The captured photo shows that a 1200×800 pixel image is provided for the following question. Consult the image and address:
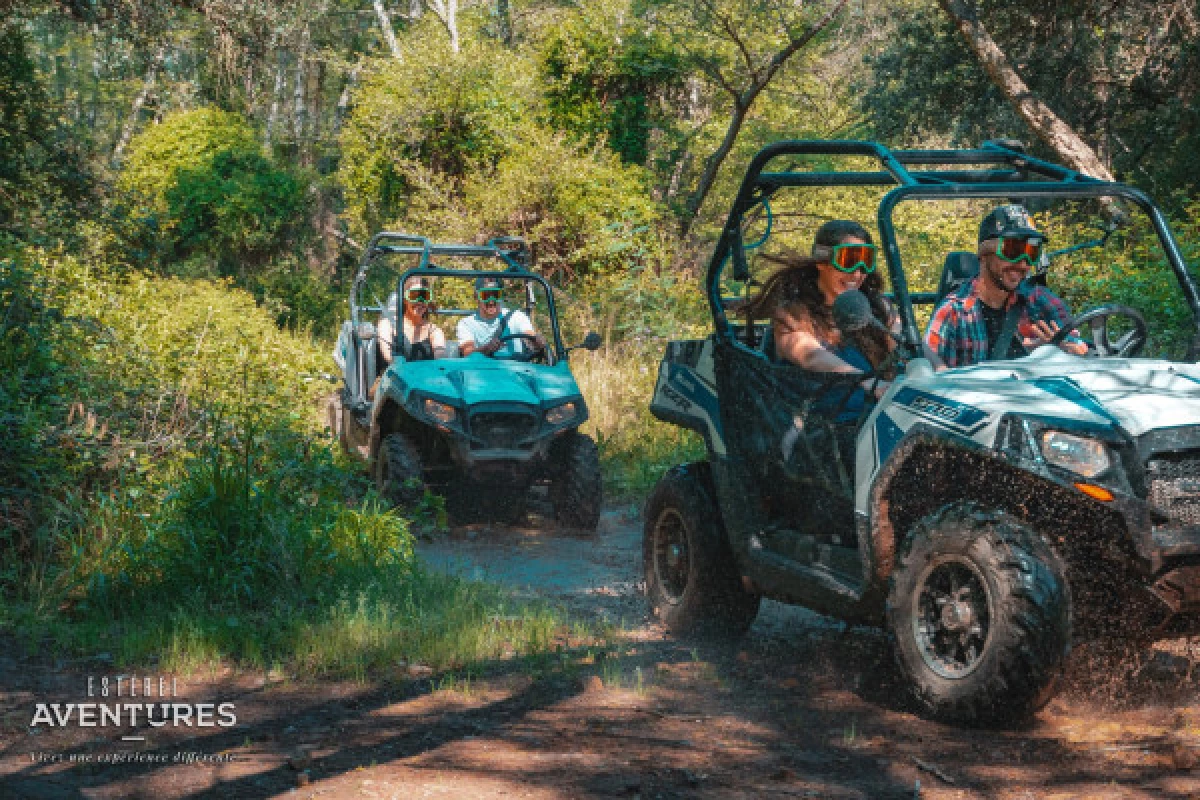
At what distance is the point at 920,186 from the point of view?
4.64 m

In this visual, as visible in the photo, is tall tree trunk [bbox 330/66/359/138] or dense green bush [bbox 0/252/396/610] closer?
dense green bush [bbox 0/252/396/610]

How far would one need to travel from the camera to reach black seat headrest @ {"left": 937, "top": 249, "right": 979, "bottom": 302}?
571 centimetres

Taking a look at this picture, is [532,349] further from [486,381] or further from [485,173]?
[485,173]

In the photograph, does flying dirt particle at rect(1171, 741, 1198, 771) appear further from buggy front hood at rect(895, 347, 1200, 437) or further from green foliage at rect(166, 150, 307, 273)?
green foliage at rect(166, 150, 307, 273)

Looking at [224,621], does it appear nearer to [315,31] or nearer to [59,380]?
[59,380]

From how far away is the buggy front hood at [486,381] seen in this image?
8.76m

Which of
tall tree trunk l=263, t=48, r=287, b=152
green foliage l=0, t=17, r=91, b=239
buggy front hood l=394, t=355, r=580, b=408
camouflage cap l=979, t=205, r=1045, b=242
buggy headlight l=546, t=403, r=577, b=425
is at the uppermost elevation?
tall tree trunk l=263, t=48, r=287, b=152

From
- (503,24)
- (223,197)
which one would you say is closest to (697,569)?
(223,197)

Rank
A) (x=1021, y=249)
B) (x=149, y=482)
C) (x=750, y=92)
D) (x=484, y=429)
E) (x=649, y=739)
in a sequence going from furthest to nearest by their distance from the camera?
(x=750, y=92)
(x=484, y=429)
(x=149, y=482)
(x=1021, y=249)
(x=649, y=739)

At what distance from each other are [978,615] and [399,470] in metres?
5.31

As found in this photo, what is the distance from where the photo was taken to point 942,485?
4.46m

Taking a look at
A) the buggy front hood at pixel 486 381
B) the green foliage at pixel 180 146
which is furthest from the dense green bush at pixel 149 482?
the green foliage at pixel 180 146

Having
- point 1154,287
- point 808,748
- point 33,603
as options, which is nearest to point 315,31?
point 1154,287

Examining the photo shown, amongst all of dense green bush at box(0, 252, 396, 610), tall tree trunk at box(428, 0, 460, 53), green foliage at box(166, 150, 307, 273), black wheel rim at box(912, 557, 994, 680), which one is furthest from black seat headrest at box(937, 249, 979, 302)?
tall tree trunk at box(428, 0, 460, 53)
